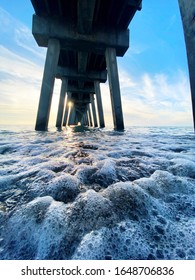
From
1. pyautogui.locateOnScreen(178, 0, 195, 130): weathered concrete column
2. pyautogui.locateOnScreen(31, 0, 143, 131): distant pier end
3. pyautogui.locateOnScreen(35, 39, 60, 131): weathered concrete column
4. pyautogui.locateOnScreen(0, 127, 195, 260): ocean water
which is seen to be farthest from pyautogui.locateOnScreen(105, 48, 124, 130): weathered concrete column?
pyautogui.locateOnScreen(0, 127, 195, 260): ocean water

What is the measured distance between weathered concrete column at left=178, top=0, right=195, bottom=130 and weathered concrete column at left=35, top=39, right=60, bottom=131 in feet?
20.6

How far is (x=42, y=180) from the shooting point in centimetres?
147

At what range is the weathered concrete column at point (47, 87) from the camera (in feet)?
26.0

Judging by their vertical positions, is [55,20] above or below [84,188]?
above

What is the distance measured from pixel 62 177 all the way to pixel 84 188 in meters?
0.31

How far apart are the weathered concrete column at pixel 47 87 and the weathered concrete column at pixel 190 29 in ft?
20.6

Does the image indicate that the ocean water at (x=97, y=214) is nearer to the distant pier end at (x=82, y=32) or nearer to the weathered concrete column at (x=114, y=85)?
the distant pier end at (x=82, y=32)

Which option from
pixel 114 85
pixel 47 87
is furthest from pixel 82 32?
pixel 47 87

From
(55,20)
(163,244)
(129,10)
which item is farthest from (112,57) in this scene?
(163,244)

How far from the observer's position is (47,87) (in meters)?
7.95

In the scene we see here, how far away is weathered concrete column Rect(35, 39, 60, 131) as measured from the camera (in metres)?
7.93
